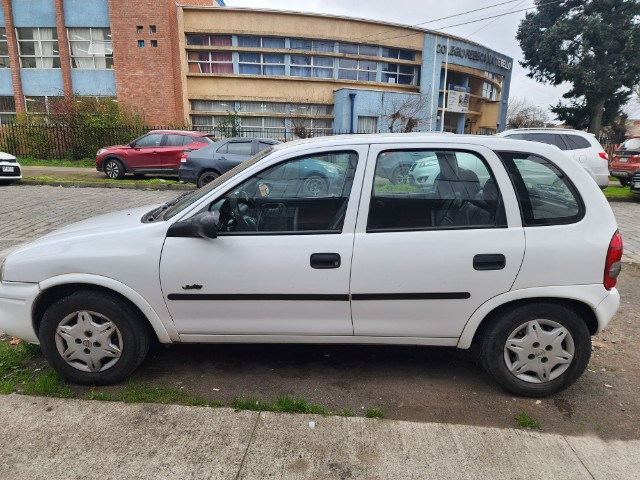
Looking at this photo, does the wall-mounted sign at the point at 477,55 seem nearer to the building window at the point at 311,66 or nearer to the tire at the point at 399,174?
the building window at the point at 311,66

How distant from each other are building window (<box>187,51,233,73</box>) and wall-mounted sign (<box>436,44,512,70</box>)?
15.1m

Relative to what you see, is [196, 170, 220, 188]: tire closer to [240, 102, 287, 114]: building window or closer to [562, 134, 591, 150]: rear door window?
[562, 134, 591, 150]: rear door window

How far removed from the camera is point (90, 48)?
2450 centimetres

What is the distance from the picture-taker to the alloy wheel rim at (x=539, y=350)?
292 centimetres

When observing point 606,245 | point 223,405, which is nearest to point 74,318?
point 223,405

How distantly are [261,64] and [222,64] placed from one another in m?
2.35

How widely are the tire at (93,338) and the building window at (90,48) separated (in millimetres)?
25884

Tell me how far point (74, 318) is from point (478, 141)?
2983 millimetres

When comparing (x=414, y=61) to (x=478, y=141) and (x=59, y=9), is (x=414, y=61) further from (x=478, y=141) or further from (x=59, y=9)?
(x=478, y=141)

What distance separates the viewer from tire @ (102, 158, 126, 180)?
1453 centimetres

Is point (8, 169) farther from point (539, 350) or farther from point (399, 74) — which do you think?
point (399, 74)

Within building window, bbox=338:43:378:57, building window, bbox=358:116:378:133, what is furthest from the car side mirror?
building window, bbox=338:43:378:57

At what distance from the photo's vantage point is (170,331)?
3.06 m

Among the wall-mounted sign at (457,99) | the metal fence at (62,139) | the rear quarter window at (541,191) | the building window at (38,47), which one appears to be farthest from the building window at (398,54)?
the rear quarter window at (541,191)
